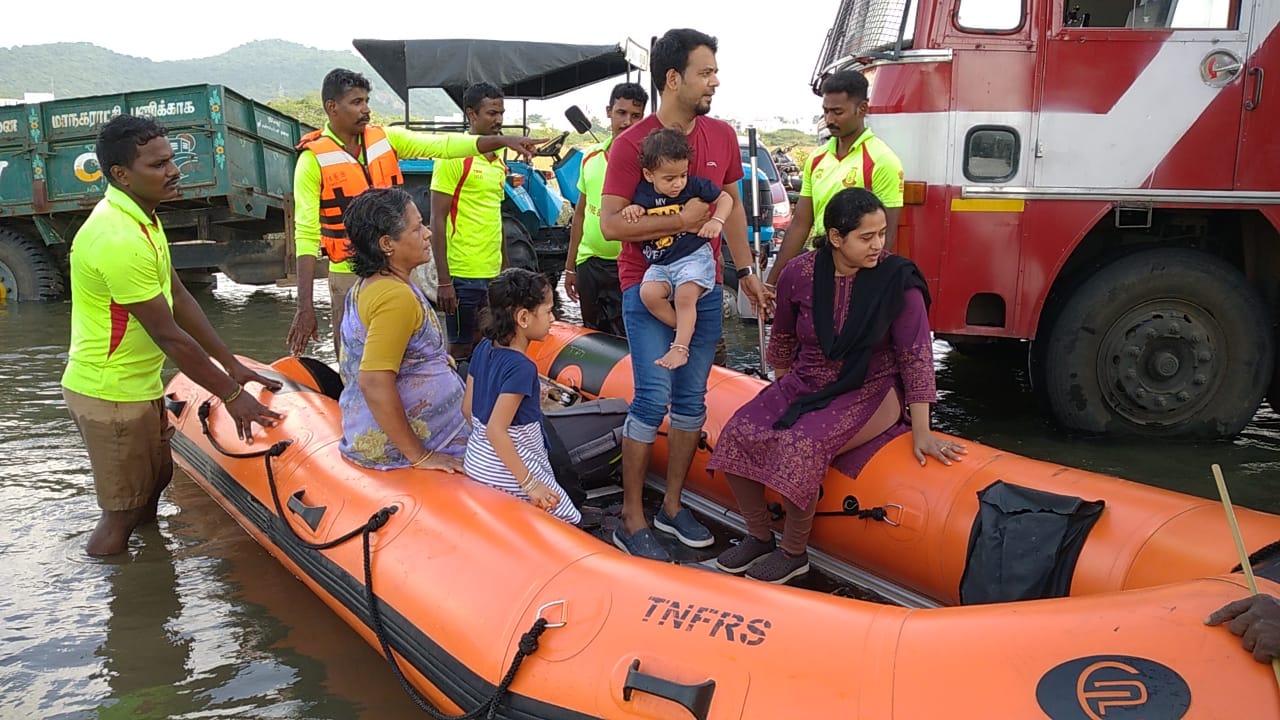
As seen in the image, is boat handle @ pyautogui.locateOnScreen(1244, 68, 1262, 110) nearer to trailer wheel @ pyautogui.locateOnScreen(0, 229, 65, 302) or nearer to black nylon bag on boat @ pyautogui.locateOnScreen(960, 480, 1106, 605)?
black nylon bag on boat @ pyautogui.locateOnScreen(960, 480, 1106, 605)

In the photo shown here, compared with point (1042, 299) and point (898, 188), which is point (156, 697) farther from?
point (1042, 299)

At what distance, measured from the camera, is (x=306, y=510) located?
3379 millimetres

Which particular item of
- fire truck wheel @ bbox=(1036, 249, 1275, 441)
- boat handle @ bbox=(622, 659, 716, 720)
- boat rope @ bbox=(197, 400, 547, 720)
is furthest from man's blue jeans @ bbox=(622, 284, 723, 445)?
fire truck wheel @ bbox=(1036, 249, 1275, 441)

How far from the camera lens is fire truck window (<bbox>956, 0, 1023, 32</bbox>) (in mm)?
4746

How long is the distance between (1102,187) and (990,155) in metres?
0.59

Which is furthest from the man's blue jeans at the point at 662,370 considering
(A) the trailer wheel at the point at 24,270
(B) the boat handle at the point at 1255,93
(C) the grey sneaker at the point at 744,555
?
(A) the trailer wheel at the point at 24,270

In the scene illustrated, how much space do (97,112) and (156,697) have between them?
958 cm

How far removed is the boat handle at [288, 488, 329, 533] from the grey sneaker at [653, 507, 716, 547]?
1332 millimetres

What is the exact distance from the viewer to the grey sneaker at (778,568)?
11.1 feet

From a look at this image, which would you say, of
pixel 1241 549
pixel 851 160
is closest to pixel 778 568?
pixel 1241 549

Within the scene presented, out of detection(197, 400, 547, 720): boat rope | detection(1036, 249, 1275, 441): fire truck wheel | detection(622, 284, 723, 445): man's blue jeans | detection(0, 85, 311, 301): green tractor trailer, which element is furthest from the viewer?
detection(0, 85, 311, 301): green tractor trailer

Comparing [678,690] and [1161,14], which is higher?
[1161,14]

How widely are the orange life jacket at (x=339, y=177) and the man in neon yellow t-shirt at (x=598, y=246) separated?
1.23m

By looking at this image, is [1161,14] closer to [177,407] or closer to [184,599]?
[184,599]
